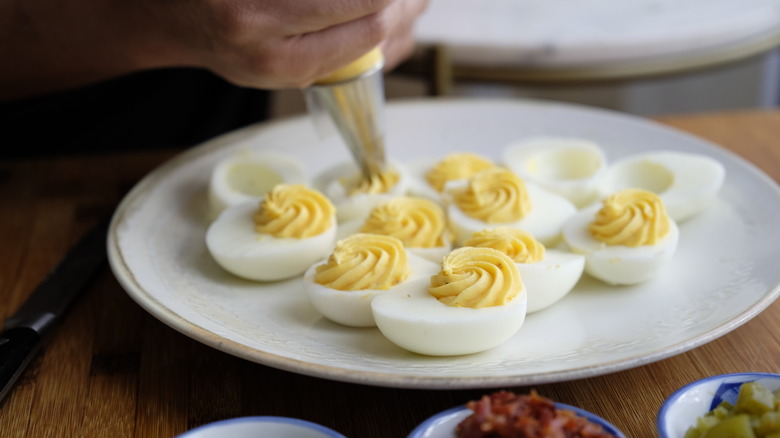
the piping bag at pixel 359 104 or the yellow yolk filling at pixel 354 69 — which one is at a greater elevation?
the yellow yolk filling at pixel 354 69

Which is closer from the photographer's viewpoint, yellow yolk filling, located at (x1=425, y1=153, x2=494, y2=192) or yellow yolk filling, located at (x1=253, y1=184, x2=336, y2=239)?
yellow yolk filling, located at (x1=253, y1=184, x2=336, y2=239)

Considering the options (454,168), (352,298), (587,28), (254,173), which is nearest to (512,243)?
(352,298)

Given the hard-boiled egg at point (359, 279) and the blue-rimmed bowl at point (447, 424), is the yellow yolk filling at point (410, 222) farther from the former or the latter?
the blue-rimmed bowl at point (447, 424)

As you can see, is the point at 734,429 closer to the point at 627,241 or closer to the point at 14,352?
the point at 627,241

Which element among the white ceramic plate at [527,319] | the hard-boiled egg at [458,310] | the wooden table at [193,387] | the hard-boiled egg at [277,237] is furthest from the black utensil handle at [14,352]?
the hard-boiled egg at [458,310]

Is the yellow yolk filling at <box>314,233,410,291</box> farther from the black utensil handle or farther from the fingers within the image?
the black utensil handle

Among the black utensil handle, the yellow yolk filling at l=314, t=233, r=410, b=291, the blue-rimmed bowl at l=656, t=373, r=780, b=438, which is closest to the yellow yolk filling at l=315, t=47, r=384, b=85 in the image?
the yellow yolk filling at l=314, t=233, r=410, b=291
